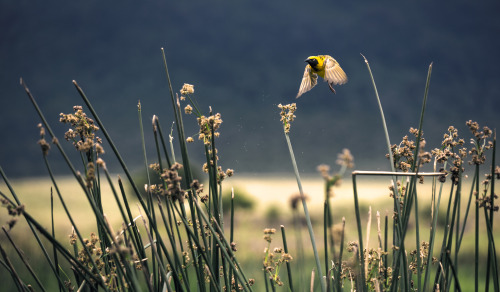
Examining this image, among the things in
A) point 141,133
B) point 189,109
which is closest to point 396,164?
point 189,109

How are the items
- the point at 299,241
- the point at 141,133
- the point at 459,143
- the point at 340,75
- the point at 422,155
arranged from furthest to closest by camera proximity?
1. the point at 340,75
2. the point at 459,143
3. the point at 141,133
4. the point at 299,241
5. the point at 422,155

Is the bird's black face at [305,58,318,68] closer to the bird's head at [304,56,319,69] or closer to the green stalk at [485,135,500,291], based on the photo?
the bird's head at [304,56,319,69]

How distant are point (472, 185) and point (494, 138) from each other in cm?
24

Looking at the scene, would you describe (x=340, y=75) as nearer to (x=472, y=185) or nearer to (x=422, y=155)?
(x=472, y=185)

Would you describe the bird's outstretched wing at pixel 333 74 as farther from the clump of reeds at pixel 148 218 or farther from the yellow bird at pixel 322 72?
the clump of reeds at pixel 148 218

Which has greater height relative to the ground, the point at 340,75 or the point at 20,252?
the point at 340,75

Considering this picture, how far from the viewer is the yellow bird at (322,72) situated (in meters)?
2.36

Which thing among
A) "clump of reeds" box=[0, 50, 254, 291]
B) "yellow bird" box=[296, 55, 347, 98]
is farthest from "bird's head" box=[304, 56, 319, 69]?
"clump of reeds" box=[0, 50, 254, 291]

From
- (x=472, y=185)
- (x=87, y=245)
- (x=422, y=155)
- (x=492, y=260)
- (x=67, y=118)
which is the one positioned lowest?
(x=492, y=260)

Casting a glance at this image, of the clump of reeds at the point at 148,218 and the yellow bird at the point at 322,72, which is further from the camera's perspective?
the yellow bird at the point at 322,72

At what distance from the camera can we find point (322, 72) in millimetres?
2369

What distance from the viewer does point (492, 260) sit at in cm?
151

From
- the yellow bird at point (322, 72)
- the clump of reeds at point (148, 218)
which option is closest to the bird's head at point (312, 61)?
the yellow bird at point (322, 72)

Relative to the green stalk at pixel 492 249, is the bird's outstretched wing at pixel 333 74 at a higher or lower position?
higher
